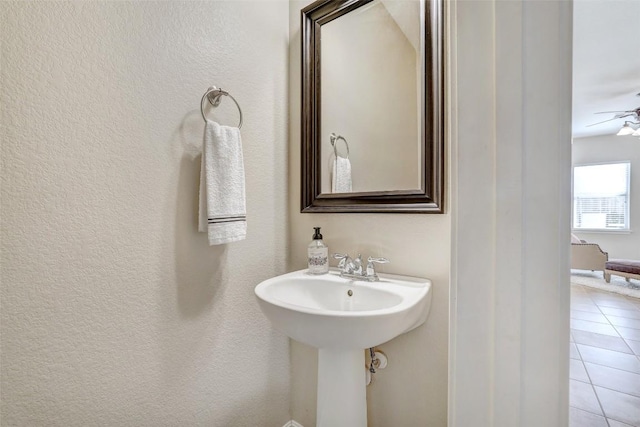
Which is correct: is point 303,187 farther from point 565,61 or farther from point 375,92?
point 565,61

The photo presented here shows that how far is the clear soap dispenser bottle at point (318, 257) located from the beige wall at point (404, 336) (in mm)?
91

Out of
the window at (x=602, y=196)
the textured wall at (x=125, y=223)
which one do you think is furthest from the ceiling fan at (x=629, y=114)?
the textured wall at (x=125, y=223)

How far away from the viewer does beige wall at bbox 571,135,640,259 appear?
4.43m

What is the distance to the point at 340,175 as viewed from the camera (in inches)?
47.7

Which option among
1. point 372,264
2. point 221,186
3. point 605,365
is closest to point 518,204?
point 372,264

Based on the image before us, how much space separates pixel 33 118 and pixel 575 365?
2.97 m

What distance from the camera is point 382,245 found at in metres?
1.06

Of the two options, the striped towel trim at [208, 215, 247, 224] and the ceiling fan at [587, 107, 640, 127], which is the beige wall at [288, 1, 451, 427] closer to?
the striped towel trim at [208, 215, 247, 224]

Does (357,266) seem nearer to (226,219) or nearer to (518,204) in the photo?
(226,219)

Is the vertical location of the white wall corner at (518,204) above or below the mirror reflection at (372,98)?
below

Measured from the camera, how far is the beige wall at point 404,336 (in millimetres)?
926

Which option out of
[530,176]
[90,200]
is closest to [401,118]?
[530,176]

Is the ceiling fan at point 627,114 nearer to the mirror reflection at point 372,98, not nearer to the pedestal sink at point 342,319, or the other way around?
the mirror reflection at point 372,98

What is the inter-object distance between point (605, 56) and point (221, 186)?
325 cm
